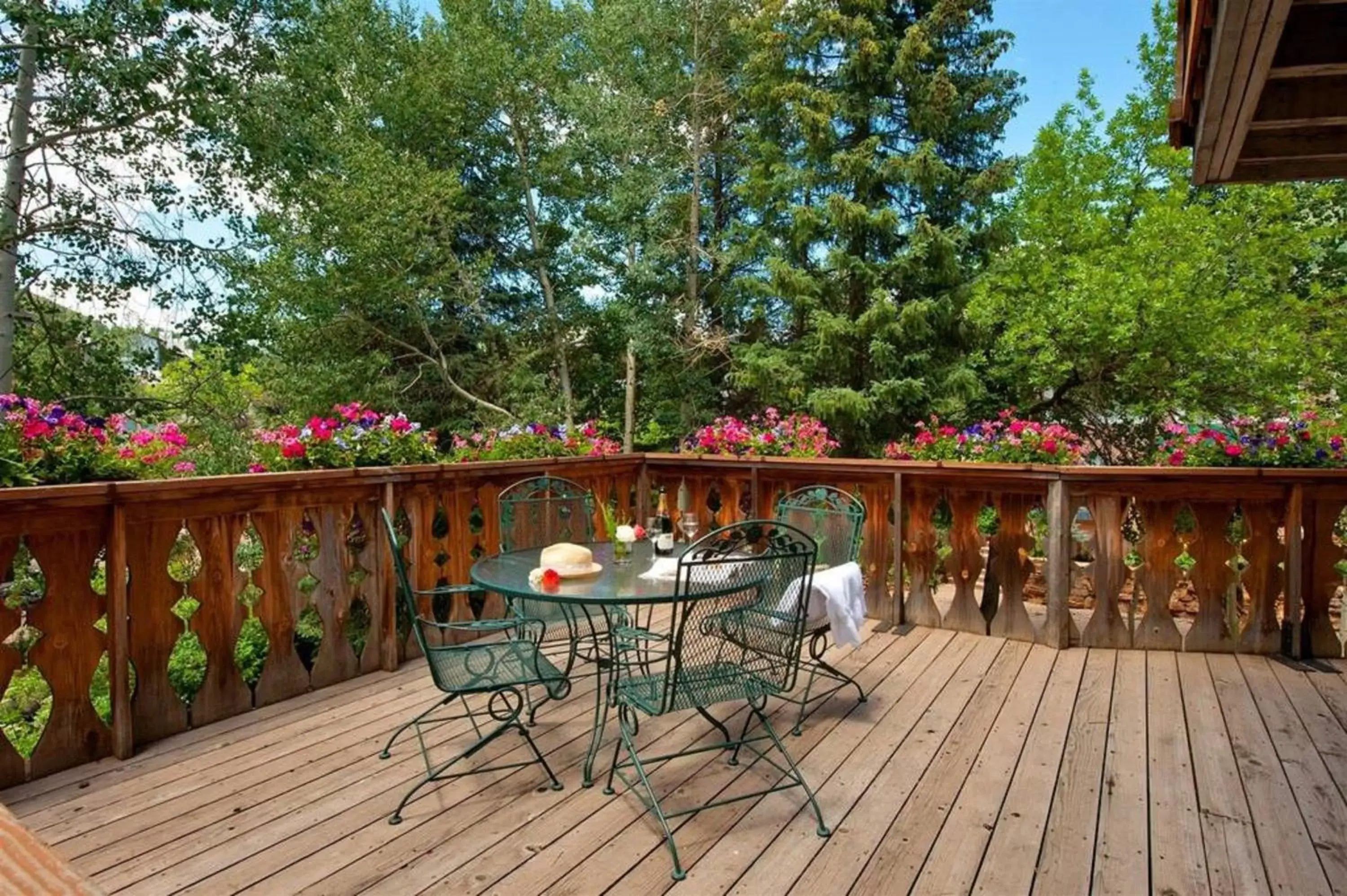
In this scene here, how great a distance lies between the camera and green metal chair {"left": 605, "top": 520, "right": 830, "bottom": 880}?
221cm

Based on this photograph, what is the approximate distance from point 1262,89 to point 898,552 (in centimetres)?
279

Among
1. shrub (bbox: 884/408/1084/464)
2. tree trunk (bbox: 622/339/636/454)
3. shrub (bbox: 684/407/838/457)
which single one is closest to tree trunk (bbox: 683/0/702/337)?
tree trunk (bbox: 622/339/636/454)

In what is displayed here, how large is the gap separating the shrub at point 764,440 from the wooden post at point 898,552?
89 centimetres

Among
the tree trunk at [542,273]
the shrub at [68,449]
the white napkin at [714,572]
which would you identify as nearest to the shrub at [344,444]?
the shrub at [68,449]

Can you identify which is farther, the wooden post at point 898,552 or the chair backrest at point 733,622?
the wooden post at point 898,552

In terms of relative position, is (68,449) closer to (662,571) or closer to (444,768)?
(444,768)

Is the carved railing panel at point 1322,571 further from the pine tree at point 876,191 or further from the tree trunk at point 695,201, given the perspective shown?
the tree trunk at point 695,201

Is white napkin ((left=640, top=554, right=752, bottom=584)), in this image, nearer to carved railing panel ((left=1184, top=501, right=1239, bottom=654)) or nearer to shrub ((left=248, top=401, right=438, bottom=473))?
shrub ((left=248, top=401, right=438, bottom=473))

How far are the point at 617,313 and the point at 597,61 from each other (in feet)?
15.1

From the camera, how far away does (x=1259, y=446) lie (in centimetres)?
386

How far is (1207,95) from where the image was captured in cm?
240

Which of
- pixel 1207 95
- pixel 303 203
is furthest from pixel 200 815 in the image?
pixel 303 203

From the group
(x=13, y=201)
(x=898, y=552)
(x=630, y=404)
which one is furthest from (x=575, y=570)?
(x=630, y=404)

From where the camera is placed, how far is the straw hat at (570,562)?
8.86 ft
